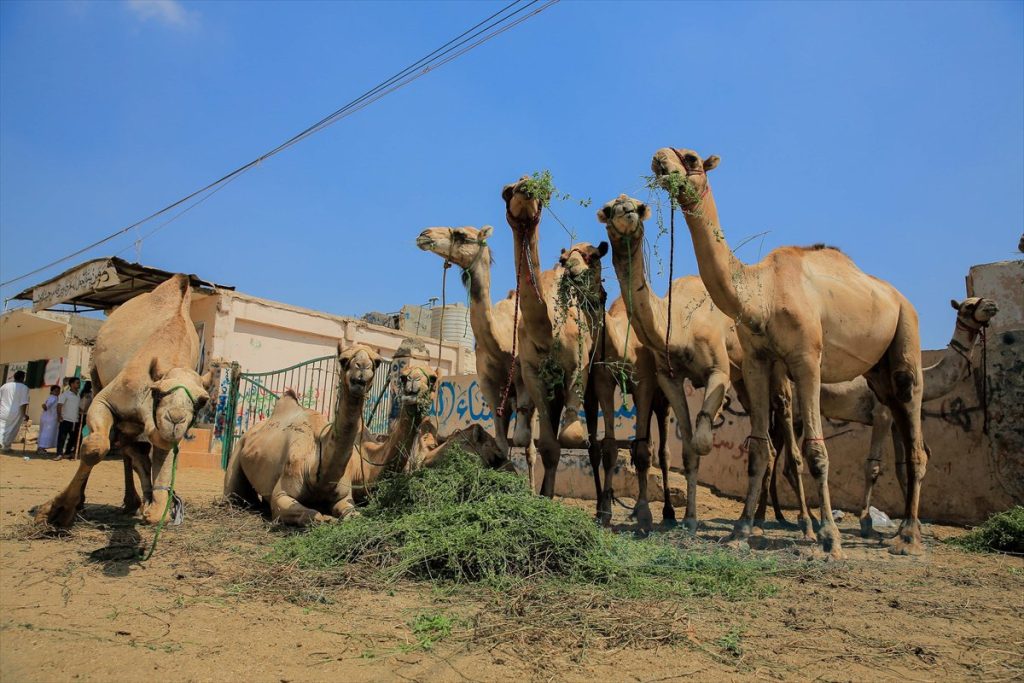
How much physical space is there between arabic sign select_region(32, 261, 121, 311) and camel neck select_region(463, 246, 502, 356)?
11305 mm

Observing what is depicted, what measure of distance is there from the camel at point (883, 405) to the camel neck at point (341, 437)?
5.87 meters

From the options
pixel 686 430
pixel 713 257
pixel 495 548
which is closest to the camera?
pixel 495 548

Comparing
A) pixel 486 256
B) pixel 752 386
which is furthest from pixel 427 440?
pixel 752 386

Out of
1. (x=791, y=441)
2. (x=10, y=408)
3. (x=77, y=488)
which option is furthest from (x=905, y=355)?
(x=10, y=408)

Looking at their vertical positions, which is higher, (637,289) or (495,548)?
(637,289)

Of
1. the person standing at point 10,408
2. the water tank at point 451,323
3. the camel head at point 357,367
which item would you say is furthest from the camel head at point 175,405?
the water tank at point 451,323

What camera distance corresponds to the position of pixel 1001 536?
7.55 metres

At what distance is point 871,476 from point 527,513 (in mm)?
6143

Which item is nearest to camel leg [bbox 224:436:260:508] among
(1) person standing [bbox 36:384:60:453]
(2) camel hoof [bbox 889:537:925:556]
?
(2) camel hoof [bbox 889:537:925:556]

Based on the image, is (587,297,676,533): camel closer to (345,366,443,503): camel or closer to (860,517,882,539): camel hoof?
(345,366,443,503): camel

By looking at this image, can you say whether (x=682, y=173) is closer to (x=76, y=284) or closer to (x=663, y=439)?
(x=663, y=439)

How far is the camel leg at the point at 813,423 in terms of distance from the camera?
666cm

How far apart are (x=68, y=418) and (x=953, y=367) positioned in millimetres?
16729

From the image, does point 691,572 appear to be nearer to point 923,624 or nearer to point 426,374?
point 923,624
